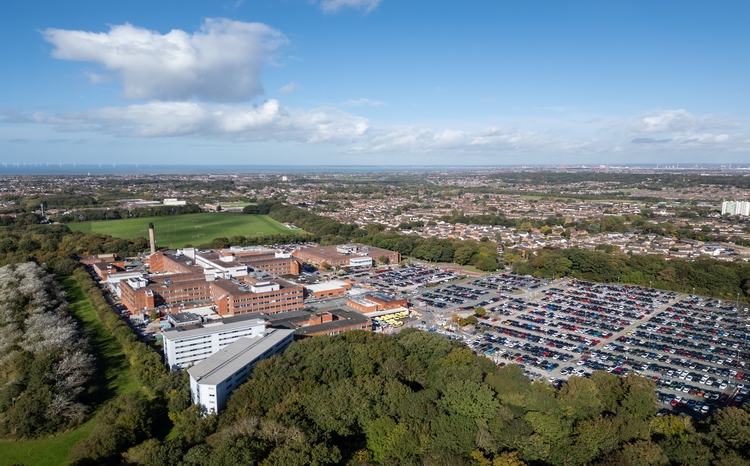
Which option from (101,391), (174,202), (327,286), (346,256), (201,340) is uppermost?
(174,202)

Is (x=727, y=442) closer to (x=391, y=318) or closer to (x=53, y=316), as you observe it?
(x=391, y=318)

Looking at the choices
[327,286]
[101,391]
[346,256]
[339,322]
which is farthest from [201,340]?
[346,256]

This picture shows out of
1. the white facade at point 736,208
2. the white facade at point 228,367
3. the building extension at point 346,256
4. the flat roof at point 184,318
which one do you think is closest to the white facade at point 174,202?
the building extension at point 346,256

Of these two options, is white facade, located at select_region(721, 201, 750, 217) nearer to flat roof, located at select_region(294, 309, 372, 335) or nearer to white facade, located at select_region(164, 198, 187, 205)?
flat roof, located at select_region(294, 309, 372, 335)

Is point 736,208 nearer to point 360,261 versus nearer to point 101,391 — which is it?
point 360,261

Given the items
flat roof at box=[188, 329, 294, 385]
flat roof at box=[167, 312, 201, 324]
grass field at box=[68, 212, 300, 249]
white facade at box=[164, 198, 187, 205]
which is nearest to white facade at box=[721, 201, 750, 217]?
grass field at box=[68, 212, 300, 249]

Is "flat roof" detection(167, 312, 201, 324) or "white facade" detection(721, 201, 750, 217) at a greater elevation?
"white facade" detection(721, 201, 750, 217)
